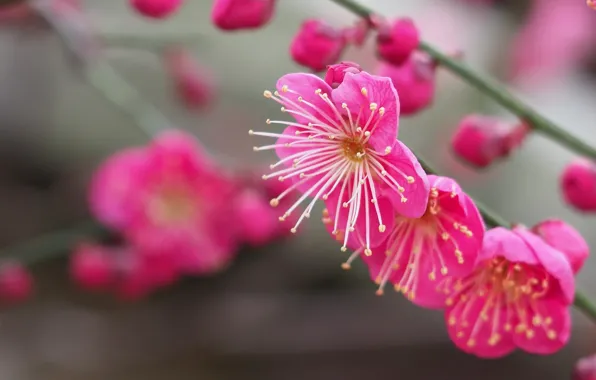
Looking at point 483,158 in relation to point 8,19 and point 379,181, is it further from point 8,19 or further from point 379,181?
point 8,19

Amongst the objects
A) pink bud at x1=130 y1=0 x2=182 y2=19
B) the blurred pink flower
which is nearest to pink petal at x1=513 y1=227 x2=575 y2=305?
pink bud at x1=130 y1=0 x2=182 y2=19

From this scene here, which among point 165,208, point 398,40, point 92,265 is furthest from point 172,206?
point 398,40

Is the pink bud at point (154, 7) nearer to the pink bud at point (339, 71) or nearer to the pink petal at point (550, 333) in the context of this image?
→ the pink bud at point (339, 71)

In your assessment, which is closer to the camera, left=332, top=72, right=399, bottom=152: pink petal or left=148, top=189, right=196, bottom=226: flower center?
left=332, top=72, right=399, bottom=152: pink petal

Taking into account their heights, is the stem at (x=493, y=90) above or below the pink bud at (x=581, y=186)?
above

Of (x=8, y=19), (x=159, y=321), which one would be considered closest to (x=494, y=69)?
(x=159, y=321)

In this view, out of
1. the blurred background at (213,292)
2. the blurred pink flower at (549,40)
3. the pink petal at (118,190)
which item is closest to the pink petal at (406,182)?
the pink petal at (118,190)

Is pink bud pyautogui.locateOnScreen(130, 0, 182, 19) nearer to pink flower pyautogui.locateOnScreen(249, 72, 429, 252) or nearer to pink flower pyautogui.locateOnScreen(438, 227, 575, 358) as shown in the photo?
pink flower pyautogui.locateOnScreen(249, 72, 429, 252)
